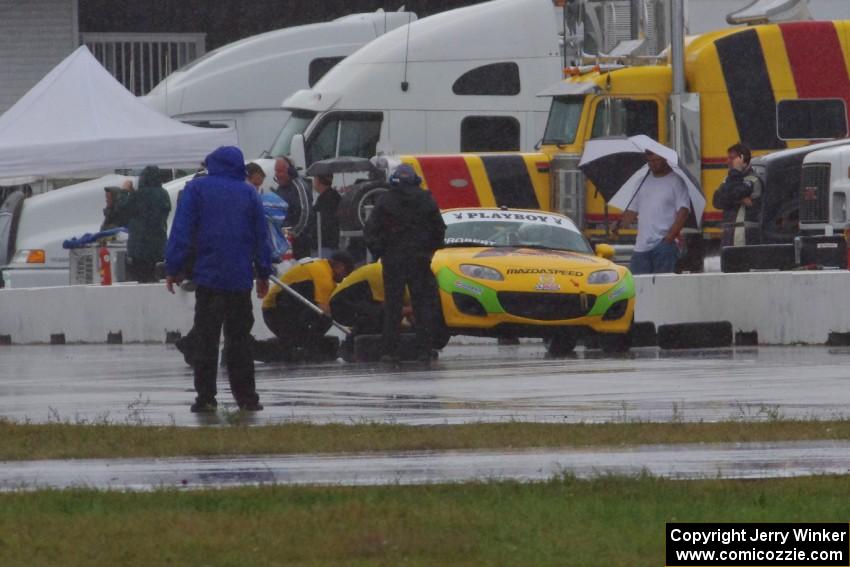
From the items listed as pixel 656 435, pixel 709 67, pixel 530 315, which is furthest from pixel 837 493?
pixel 709 67

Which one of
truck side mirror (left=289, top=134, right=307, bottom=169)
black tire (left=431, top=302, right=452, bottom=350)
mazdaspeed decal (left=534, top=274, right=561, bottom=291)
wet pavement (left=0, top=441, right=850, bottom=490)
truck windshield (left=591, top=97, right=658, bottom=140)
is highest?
truck windshield (left=591, top=97, right=658, bottom=140)

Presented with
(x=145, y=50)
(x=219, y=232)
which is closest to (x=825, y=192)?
(x=219, y=232)

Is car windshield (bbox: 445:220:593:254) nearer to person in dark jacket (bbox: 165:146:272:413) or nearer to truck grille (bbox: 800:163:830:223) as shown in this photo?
truck grille (bbox: 800:163:830:223)

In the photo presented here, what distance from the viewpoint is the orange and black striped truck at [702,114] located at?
24.6 metres

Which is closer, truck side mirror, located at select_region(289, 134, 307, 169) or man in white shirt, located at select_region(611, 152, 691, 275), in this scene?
man in white shirt, located at select_region(611, 152, 691, 275)

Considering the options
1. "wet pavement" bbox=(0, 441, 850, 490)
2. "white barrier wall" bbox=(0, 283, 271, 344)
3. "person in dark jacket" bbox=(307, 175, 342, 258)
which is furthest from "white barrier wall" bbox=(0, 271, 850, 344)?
"wet pavement" bbox=(0, 441, 850, 490)

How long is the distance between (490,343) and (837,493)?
12.8m

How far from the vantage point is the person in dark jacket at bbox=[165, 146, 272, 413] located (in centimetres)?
1243

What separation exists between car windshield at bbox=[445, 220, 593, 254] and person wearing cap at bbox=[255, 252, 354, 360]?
4.71 feet

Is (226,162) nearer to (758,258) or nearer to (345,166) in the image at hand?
(758,258)

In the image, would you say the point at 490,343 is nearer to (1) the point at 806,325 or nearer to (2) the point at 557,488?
(1) the point at 806,325

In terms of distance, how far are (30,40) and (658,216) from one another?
1051 inches

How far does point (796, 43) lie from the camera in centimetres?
2478

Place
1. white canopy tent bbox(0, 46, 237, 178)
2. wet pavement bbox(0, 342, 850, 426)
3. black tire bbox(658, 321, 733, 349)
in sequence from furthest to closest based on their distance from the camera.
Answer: white canopy tent bbox(0, 46, 237, 178), black tire bbox(658, 321, 733, 349), wet pavement bbox(0, 342, 850, 426)
